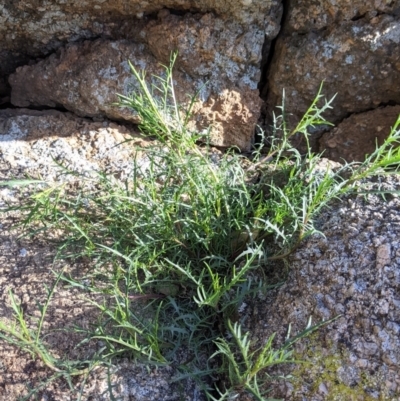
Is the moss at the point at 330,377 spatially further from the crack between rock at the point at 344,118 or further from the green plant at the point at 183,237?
the crack between rock at the point at 344,118

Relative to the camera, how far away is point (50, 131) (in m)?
1.92

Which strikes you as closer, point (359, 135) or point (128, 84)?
point (128, 84)

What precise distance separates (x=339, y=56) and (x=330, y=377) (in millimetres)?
1080

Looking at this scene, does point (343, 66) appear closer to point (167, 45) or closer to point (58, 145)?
point (167, 45)

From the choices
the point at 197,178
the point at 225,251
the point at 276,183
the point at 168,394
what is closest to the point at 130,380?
the point at 168,394

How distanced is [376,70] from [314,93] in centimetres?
22

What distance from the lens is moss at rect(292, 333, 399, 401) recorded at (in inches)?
50.1

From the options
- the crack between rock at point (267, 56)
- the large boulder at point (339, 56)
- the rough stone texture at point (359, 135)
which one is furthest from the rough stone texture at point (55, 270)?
the rough stone texture at point (359, 135)

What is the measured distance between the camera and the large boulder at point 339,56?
175 centimetres

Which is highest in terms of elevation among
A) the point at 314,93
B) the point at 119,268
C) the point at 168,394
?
the point at 314,93

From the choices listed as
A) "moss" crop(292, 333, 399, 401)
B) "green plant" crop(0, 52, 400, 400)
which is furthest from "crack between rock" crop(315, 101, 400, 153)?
"moss" crop(292, 333, 399, 401)

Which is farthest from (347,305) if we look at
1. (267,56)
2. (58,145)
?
(58,145)

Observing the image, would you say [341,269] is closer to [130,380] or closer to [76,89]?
[130,380]

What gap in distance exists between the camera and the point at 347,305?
1.38 metres
